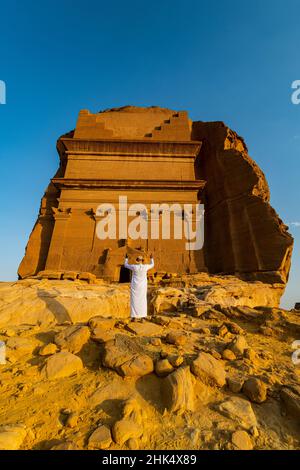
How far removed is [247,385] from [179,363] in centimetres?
78

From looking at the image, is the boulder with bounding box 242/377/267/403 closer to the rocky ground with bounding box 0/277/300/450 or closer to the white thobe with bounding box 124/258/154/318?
the rocky ground with bounding box 0/277/300/450

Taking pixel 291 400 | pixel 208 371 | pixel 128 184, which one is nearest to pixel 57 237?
pixel 128 184

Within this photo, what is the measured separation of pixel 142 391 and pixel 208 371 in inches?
31.3

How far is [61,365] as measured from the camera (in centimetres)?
280

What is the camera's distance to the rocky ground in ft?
6.46

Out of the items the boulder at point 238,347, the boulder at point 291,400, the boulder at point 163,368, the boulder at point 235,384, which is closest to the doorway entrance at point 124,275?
the boulder at point 238,347

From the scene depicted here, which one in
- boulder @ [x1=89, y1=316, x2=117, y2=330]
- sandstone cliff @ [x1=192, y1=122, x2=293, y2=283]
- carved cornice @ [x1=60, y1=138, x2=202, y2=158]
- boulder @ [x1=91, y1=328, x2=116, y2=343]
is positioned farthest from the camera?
carved cornice @ [x1=60, y1=138, x2=202, y2=158]

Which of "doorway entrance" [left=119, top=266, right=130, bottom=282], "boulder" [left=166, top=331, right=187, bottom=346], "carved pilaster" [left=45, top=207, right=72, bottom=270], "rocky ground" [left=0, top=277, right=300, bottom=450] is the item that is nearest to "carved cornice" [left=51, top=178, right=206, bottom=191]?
"carved pilaster" [left=45, top=207, right=72, bottom=270]

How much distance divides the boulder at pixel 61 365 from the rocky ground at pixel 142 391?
0.01 metres

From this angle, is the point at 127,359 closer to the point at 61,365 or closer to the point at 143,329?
the point at 61,365

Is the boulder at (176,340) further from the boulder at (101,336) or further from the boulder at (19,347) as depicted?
the boulder at (19,347)

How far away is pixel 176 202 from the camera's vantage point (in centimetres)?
1658

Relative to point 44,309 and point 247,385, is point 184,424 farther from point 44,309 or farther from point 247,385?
point 44,309

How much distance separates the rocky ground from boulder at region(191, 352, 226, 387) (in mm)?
10
